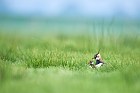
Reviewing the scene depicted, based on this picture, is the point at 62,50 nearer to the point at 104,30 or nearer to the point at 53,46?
the point at 53,46

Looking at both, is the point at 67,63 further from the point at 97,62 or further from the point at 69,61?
the point at 97,62

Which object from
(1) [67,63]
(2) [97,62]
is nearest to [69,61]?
(1) [67,63]

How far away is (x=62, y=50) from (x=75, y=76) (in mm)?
1334

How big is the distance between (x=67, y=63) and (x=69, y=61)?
0.05 metres

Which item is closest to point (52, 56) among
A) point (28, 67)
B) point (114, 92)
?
point (28, 67)

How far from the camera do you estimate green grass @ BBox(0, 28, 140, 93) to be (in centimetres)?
438

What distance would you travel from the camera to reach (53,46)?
634 cm

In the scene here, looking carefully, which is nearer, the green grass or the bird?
the green grass

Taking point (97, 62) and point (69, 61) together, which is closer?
point (97, 62)

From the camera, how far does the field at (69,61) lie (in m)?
4.39

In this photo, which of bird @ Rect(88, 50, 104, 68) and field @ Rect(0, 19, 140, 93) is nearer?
field @ Rect(0, 19, 140, 93)

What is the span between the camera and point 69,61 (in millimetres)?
5535

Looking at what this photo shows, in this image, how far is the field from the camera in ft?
14.4

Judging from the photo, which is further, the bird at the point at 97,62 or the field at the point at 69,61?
the bird at the point at 97,62
